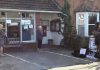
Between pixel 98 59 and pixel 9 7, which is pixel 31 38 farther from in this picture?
pixel 98 59

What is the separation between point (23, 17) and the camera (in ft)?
Result: 72.9

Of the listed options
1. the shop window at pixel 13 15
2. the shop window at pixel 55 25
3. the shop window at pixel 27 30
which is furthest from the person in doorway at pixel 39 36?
the shop window at pixel 55 25

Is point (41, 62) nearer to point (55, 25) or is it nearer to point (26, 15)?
point (26, 15)

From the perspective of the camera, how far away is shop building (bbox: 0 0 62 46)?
2144cm

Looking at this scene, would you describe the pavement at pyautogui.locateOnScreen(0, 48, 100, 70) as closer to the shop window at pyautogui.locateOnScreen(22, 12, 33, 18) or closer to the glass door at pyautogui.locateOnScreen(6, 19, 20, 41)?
the glass door at pyautogui.locateOnScreen(6, 19, 20, 41)

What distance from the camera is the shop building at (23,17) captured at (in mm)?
21438

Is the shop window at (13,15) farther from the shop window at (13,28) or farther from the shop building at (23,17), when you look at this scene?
the shop window at (13,28)

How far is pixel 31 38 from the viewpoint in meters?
22.8

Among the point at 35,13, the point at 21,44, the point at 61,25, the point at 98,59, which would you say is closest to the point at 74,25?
the point at 61,25

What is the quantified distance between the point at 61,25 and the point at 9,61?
8.65 metres

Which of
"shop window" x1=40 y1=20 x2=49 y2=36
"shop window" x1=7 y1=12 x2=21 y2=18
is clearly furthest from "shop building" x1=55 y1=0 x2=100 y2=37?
"shop window" x1=7 y1=12 x2=21 y2=18

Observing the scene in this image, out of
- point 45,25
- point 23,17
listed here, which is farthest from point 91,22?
point 23,17

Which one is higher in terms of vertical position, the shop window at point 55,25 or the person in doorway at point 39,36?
the shop window at point 55,25

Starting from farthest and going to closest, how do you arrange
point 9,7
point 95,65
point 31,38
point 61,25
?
point 61,25
point 31,38
point 9,7
point 95,65
